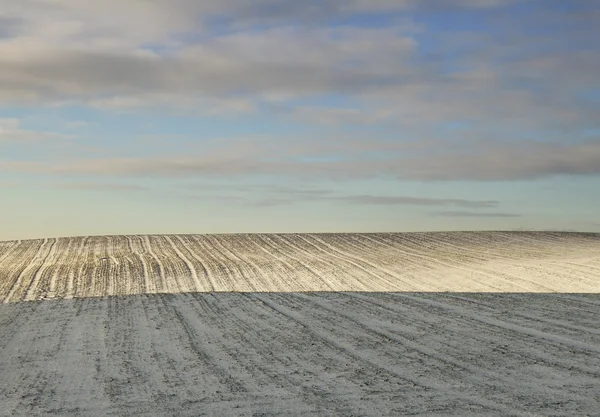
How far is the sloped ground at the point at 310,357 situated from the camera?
8578 mm

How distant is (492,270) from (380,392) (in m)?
17.7

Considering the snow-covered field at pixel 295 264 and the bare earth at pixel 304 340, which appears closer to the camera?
the bare earth at pixel 304 340

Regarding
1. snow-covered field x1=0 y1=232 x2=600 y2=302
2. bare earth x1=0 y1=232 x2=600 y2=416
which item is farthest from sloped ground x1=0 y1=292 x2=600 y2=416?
snow-covered field x1=0 y1=232 x2=600 y2=302

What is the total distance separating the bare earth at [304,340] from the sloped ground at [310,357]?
0.12 feet

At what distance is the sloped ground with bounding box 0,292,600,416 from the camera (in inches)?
338

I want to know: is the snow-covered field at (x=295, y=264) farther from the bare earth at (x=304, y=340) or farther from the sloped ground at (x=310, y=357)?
the sloped ground at (x=310, y=357)

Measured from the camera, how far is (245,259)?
31.1 m

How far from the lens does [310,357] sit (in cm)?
1119

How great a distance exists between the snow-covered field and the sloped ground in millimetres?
4471

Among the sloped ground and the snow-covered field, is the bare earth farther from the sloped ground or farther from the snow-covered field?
the snow-covered field

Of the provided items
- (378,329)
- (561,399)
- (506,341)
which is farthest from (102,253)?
(561,399)

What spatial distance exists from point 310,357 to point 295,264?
1777cm

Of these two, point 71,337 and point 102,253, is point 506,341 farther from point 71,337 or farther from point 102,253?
point 102,253

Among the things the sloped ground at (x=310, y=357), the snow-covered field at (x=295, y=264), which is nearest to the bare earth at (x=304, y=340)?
the sloped ground at (x=310, y=357)
